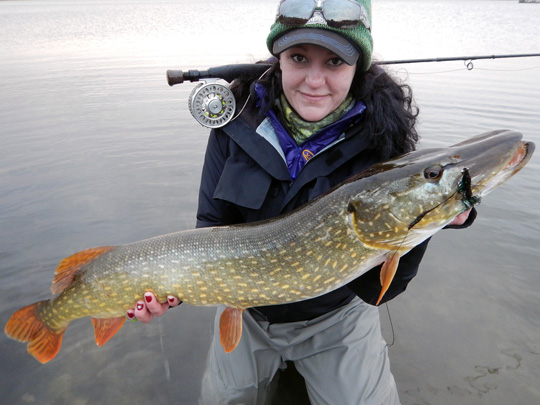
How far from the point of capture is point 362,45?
182 cm

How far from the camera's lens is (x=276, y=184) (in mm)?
2000

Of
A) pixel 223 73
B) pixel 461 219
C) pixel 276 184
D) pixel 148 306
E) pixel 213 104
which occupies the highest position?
pixel 223 73

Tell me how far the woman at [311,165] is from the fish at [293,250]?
18 cm

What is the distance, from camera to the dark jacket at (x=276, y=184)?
1.91 m

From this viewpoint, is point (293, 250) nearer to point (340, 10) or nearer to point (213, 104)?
point (213, 104)

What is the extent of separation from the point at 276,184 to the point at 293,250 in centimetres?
40

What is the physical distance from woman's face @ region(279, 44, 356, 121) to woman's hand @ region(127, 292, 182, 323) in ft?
3.53

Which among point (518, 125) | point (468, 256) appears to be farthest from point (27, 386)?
point (518, 125)

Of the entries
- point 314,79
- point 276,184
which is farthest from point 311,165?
point 314,79

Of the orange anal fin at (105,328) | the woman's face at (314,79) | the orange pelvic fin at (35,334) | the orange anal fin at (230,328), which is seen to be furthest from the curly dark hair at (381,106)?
the orange pelvic fin at (35,334)

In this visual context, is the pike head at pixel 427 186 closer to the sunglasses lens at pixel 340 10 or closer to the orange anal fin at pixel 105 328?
the sunglasses lens at pixel 340 10

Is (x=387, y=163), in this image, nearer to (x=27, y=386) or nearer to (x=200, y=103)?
(x=200, y=103)

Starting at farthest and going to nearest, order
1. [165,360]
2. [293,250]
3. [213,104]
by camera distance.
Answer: [165,360]
[213,104]
[293,250]

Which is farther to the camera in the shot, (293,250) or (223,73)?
(223,73)
